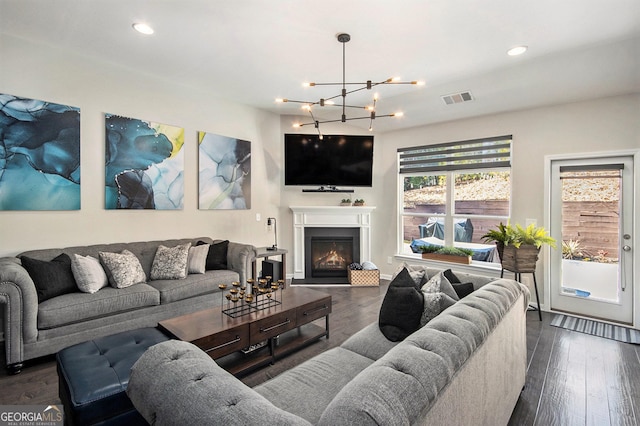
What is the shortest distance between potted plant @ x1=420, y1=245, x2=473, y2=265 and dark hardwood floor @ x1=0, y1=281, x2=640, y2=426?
→ 1.40 meters

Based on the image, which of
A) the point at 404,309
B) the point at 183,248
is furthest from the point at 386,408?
the point at 183,248

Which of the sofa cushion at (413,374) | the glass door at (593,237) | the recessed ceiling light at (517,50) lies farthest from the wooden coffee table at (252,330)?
the glass door at (593,237)

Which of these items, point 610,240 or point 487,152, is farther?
point 487,152

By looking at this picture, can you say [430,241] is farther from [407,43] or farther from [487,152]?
[407,43]

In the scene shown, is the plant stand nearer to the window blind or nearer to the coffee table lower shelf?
the window blind

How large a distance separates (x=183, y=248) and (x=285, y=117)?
2.95 m

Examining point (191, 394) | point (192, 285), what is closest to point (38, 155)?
point (192, 285)

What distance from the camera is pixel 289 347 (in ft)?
9.31

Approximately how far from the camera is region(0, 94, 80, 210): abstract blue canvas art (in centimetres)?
300

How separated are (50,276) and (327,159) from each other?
12.8ft

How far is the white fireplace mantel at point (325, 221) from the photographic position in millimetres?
5594

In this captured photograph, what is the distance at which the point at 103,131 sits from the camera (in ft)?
11.9

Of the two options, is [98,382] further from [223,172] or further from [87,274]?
[223,172]

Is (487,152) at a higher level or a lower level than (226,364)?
higher
